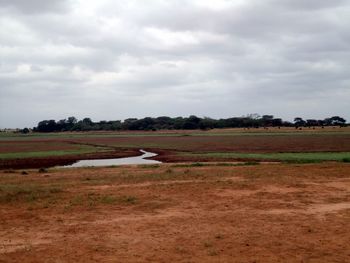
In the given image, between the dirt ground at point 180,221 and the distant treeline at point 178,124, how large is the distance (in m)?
138

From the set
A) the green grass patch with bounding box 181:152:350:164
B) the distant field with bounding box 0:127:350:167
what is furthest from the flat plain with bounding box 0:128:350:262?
the distant field with bounding box 0:127:350:167

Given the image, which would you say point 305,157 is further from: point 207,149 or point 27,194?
point 27,194

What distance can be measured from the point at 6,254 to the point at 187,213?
19.1ft

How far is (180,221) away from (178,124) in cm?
15331

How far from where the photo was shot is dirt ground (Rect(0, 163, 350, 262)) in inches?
347

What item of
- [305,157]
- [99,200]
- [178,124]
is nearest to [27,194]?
[99,200]

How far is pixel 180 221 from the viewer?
11922mm

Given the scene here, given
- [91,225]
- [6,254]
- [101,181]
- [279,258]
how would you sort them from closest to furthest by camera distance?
[279,258], [6,254], [91,225], [101,181]

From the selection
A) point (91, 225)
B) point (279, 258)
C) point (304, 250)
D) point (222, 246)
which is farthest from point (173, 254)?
point (91, 225)

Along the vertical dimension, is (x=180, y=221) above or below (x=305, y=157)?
above

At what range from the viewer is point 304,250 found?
8.81 m

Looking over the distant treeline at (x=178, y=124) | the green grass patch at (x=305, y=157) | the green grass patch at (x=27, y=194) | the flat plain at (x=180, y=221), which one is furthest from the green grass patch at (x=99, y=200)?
the distant treeline at (x=178, y=124)

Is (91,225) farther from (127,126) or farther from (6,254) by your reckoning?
(127,126)

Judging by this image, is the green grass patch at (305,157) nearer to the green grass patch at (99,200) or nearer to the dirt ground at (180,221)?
the dirt ground at (180,221)
